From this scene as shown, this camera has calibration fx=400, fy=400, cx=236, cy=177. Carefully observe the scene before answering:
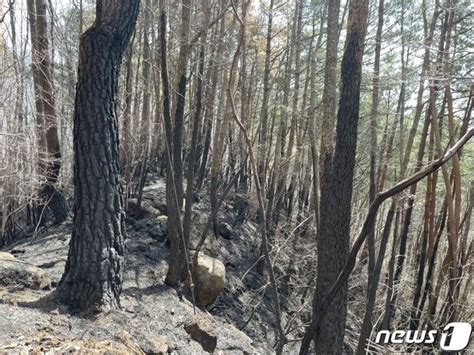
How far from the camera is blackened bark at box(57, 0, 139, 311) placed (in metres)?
3.67

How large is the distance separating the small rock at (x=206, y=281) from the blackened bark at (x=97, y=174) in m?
3.03

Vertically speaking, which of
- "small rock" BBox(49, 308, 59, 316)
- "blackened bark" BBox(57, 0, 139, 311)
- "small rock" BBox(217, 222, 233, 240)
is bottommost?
"small rock" BBox(217, 222, 233, 240)

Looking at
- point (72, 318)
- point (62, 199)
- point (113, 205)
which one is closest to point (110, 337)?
point (72, 318)

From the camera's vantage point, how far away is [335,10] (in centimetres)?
696

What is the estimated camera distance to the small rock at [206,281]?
22.3 feet

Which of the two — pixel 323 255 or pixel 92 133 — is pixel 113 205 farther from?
pixel 323 255

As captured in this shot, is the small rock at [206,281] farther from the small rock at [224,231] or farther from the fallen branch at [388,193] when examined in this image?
the fallen branch at [388,193]

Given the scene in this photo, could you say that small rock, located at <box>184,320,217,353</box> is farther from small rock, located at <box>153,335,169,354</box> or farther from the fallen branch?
the fallen branch

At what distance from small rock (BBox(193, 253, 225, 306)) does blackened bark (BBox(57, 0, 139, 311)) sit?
303 cm

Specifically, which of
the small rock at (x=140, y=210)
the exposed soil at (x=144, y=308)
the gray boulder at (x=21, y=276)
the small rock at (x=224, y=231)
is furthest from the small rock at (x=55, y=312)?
the small rock at (x=224, y=231)

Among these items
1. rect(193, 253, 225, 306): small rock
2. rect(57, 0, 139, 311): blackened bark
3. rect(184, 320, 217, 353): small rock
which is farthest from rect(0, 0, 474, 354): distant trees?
rect(184, 320, 217, 353): small rock

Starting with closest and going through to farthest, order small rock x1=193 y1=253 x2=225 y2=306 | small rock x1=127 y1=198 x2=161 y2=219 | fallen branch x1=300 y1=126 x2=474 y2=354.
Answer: fallen branch x1=300 y1=126 x2=474 y2=354 → small rock x1=193 y1=253 x2=225 y2=306 → small rock x1=127 y1=198 x2=161 y2=219

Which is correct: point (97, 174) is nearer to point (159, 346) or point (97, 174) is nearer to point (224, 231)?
point (159, 346)

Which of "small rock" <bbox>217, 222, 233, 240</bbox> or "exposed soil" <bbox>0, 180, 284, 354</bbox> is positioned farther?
"small rock" <bbox>217, 222, 233, 240</bbox>
